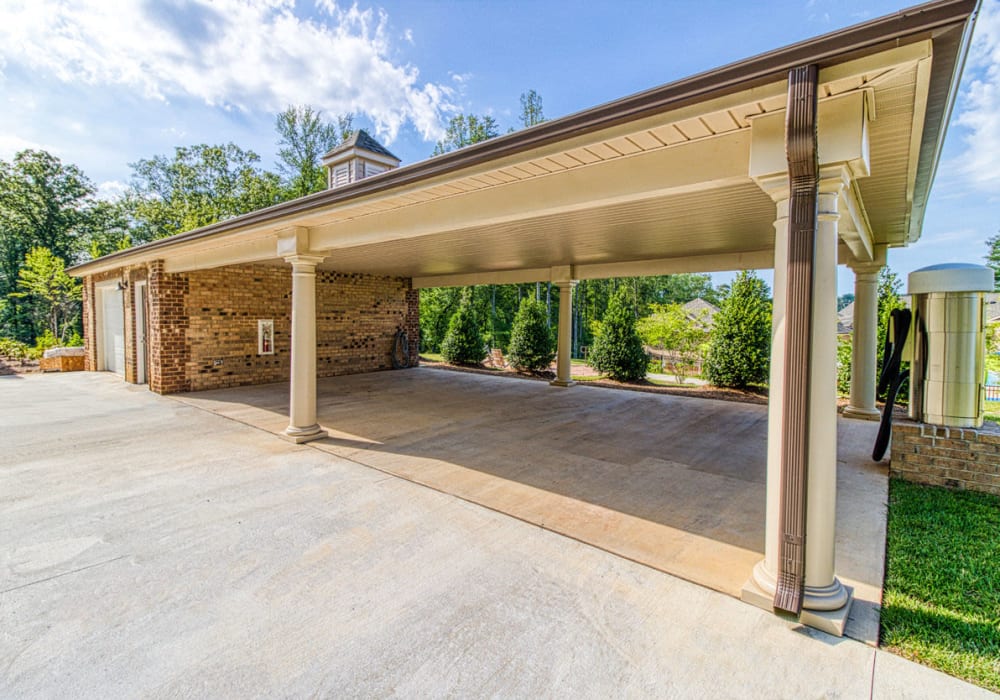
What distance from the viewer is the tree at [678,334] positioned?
13617 mm

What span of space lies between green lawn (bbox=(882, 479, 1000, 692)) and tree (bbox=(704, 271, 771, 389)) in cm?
614

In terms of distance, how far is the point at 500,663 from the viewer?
204 cm

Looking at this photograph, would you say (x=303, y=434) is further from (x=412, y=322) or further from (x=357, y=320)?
(x=412, y=322)

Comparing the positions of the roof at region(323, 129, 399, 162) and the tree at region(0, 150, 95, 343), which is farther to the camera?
the tree at region(0, 150, 95, 343)

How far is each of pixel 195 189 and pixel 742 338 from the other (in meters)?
31.3

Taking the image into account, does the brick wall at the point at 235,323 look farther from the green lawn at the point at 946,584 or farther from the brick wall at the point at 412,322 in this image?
the green lawn at the point at 946,584

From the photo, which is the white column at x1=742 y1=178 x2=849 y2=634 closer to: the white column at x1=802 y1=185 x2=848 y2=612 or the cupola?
the white column at x1=802 y1=185 x2=848 y2=612

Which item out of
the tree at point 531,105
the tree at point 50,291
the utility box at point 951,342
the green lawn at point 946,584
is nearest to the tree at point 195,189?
the tree at point 50,291

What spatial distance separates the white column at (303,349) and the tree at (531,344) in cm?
908

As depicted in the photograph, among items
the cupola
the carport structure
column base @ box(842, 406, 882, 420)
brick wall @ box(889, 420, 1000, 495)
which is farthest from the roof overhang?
the cupola

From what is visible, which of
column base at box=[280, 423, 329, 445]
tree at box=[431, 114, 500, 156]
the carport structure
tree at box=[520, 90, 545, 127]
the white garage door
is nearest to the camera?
the carport structure

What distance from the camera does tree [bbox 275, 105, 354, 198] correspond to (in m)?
25.2

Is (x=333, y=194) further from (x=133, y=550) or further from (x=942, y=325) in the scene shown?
(x=942, y=325)

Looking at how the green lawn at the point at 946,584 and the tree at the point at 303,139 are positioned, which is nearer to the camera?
the green lawn at the point at 946,584
